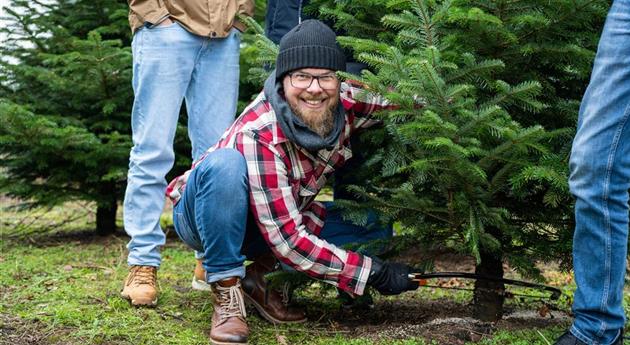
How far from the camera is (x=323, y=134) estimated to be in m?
3.01

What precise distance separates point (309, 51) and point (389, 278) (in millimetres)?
968

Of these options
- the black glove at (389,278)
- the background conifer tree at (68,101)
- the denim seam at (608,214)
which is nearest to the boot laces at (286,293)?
the black glove at (389,278)

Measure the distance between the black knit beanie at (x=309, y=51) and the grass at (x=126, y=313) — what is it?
113cm

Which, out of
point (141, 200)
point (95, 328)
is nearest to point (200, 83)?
point (141, 200)

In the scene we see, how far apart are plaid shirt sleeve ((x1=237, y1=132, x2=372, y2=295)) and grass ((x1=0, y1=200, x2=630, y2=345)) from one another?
1.00 feet

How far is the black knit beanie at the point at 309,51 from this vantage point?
296cm

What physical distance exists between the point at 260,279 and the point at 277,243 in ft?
1.70

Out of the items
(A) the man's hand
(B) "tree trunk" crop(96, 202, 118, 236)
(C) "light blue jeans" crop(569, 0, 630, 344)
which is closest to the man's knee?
(A) the man's hand

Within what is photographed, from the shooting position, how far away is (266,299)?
11.2ft

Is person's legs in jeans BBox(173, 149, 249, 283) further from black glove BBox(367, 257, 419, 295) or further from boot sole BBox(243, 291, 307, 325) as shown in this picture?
black glove BBox(367, 257, 419, 295)

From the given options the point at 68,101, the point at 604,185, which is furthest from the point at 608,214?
the point at 68,101

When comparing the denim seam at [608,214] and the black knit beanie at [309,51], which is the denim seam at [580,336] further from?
the black knit beanie at [309,51]

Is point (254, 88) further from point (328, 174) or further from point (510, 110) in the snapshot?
point (510, 110)

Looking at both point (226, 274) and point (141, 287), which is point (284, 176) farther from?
point (141, 287)
